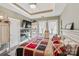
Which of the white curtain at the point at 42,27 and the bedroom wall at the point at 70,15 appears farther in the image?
the white curtain at the point at 42,27

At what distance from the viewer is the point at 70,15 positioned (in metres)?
1.77

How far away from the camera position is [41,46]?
5.96 feet

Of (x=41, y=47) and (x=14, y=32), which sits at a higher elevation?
(x=14, y=32)

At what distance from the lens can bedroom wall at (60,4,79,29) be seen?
1.70 meters

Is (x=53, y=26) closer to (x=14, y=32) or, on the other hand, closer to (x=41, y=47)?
(x=41, y=47)

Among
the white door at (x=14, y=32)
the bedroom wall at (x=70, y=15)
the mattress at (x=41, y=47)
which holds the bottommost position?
the mattress at (x=41, y=47)

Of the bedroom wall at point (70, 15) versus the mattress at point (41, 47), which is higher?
the bedroom wall at point (70, 15)

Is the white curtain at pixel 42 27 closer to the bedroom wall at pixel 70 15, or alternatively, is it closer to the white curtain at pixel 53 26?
the white curtain at pixel 53 26

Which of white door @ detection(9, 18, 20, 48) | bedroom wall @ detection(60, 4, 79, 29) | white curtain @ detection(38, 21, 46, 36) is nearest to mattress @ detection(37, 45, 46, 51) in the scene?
white curtain @ detection(38, 21, 46, 36)

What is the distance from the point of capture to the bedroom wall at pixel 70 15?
1.70 metres

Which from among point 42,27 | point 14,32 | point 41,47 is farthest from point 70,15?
point 14,32

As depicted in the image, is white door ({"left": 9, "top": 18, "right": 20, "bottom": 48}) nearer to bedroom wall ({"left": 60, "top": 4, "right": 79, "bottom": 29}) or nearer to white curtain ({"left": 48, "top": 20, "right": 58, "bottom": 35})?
white curtain ({"left": 48, "top": 20, "right": 58, "bottom": 35})

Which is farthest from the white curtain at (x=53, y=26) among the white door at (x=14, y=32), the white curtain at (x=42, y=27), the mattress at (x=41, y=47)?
the white door at (x=14, y=32)

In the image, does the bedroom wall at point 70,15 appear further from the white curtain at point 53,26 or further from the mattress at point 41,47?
the mattress at point 41,47
